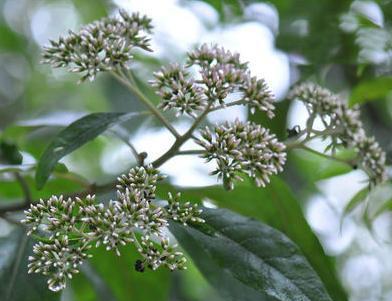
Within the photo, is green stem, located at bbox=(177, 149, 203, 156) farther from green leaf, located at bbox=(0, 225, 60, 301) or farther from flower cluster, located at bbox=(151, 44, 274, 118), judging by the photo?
green leaf, located at bbox=(0, 225, 60, 301)

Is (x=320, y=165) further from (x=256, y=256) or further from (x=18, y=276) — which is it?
(x=18, y=276)

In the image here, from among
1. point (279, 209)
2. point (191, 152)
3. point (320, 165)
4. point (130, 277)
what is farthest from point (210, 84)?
point (320, 165)

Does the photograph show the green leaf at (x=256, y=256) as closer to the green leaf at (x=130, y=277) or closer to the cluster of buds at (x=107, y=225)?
the cluster of buds at (x=107, y=225)

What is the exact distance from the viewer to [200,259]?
2303 millimetres

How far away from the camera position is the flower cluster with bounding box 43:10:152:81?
1.95 meters

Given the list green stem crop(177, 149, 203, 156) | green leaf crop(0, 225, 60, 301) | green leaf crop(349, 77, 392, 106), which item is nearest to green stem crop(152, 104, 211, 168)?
green stem crop(177, 149, 203, 156)

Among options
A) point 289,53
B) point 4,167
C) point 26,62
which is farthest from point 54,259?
point 26,62

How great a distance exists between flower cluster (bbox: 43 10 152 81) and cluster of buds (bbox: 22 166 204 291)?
0.38 meters

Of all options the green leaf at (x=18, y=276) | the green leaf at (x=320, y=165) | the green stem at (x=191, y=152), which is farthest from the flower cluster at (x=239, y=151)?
the green leaf at (x=18, y=276)

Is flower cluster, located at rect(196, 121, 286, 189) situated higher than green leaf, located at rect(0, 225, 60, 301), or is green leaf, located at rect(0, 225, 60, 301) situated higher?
flower cluster, located at rect(196, 121, 286, 189)

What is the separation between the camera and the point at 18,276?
208cm

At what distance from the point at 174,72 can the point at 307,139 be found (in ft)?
1.54

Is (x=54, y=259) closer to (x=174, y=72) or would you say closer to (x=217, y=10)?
(x=174, y=72)

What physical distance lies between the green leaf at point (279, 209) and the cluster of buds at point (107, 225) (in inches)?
20.9
